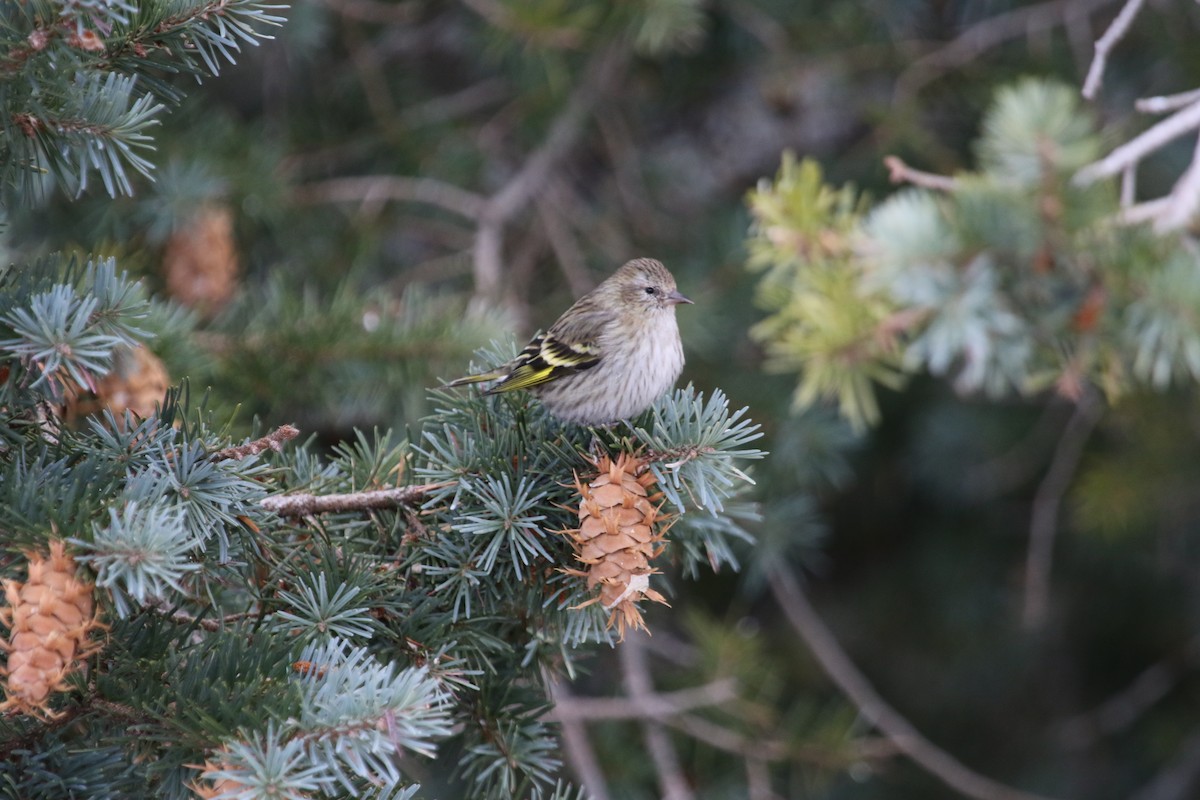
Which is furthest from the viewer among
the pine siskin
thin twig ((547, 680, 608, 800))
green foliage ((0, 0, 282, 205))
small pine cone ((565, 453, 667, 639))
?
thin twig ((547, 680, 608, 800))

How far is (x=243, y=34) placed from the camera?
3.76 ft

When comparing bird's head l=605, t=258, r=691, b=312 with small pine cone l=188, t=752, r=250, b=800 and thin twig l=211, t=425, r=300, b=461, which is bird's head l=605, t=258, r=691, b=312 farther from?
small pine cone l=188, t=752, r=250, b=800

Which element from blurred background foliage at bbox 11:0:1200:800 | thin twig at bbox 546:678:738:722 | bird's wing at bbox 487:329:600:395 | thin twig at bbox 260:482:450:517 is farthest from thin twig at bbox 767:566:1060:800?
thin twig at bbox 260:482:450:517

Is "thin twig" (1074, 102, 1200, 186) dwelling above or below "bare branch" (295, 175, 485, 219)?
above

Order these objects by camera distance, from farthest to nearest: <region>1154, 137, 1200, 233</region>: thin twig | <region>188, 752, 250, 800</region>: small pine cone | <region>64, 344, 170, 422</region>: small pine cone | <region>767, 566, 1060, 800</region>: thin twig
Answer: <region>767, 566, 1060, 800</region>: thin twig < <region>1154, 137, 1200, 233</region>: thin twig < <region>64, 344, 170, 422</region>: small pine cone < <region>188, 752, 250, 800</region>: small pine cone

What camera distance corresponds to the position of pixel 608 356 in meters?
1.93

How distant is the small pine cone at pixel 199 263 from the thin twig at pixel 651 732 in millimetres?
1171

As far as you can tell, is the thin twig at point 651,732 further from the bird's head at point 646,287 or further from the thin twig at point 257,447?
the thin twig at point 257,447

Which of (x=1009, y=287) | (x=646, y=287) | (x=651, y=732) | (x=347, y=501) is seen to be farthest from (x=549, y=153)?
(x=347, y=501)

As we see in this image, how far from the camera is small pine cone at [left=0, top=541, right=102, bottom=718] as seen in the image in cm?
96

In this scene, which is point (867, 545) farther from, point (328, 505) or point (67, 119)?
point (67, 119)

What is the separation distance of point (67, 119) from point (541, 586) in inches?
29.0

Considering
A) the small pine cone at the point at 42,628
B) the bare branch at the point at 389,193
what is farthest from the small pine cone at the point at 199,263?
the small pine cone at the point at 42,628

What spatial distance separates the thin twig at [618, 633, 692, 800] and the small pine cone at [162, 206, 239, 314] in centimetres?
117
